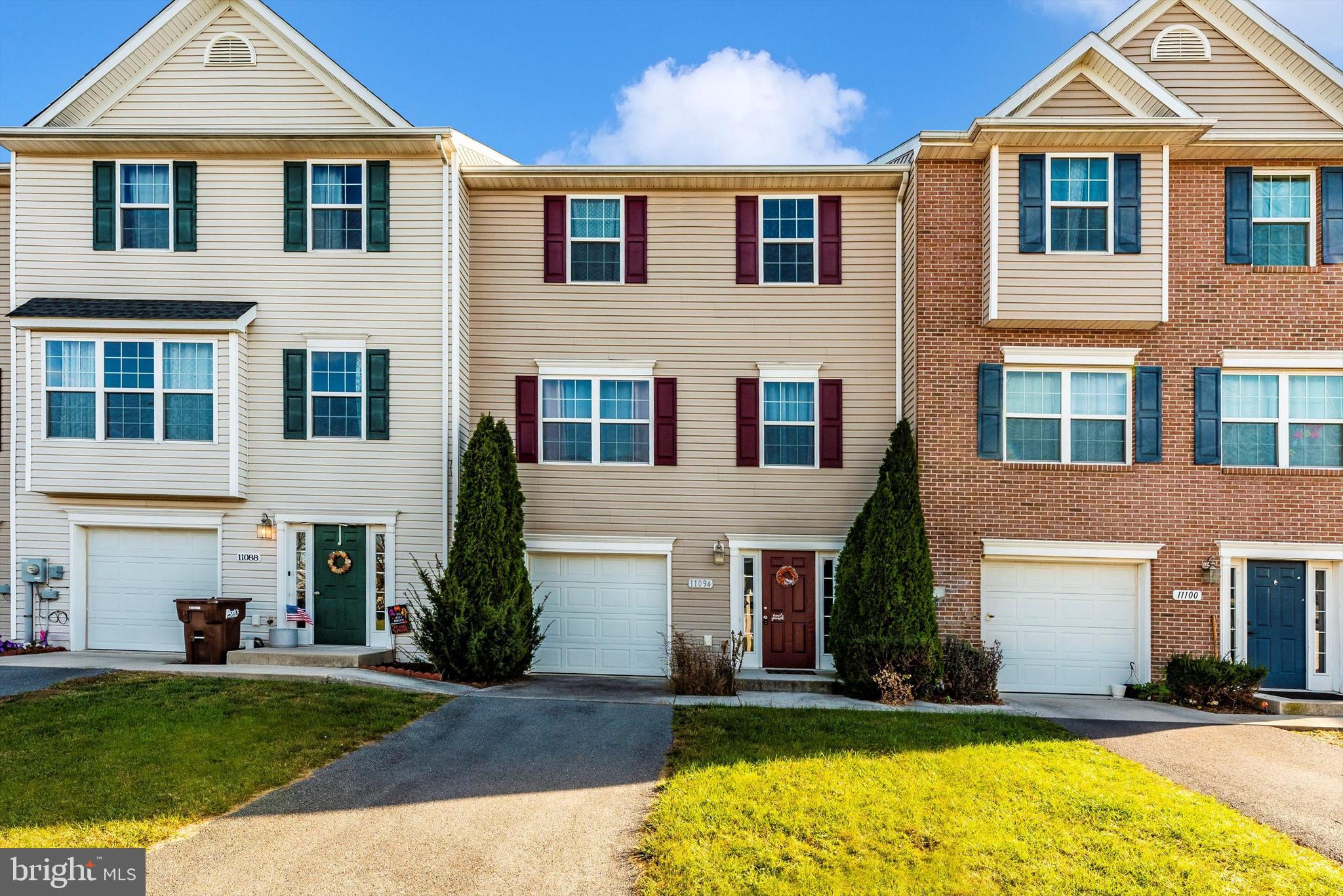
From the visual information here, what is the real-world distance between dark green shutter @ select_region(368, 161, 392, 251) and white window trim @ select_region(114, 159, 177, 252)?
3.21 m

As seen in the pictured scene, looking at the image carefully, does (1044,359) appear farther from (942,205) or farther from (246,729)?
(246,729)

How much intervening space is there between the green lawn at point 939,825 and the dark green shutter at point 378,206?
932cm

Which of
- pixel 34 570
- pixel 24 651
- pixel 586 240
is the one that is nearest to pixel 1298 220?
pixel 586 240

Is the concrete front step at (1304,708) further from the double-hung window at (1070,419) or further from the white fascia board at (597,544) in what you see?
the white fascia board at (597,544)

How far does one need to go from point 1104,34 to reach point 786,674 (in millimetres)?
11581

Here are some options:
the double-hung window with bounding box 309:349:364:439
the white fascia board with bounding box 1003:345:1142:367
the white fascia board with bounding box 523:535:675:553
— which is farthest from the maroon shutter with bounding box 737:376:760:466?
the double-hung window with bounding box 309:349:364:439

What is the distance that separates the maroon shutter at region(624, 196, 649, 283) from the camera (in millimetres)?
13617

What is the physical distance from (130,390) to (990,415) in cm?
1372

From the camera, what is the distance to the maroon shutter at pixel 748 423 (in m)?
13.4

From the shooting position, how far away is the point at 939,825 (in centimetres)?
631

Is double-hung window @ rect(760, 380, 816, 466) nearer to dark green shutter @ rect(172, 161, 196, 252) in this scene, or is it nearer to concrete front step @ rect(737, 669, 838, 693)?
concrete front step @ rect(737, 669, 838, 693)

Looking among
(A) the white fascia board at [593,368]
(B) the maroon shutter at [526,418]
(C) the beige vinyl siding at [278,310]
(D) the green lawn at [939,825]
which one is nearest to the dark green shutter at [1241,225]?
(D) the green lawn at [939,825]

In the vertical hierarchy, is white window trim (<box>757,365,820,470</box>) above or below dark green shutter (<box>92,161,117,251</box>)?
below

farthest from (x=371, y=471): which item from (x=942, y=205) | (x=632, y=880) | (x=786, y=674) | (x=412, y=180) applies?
(x=942, y=205)
